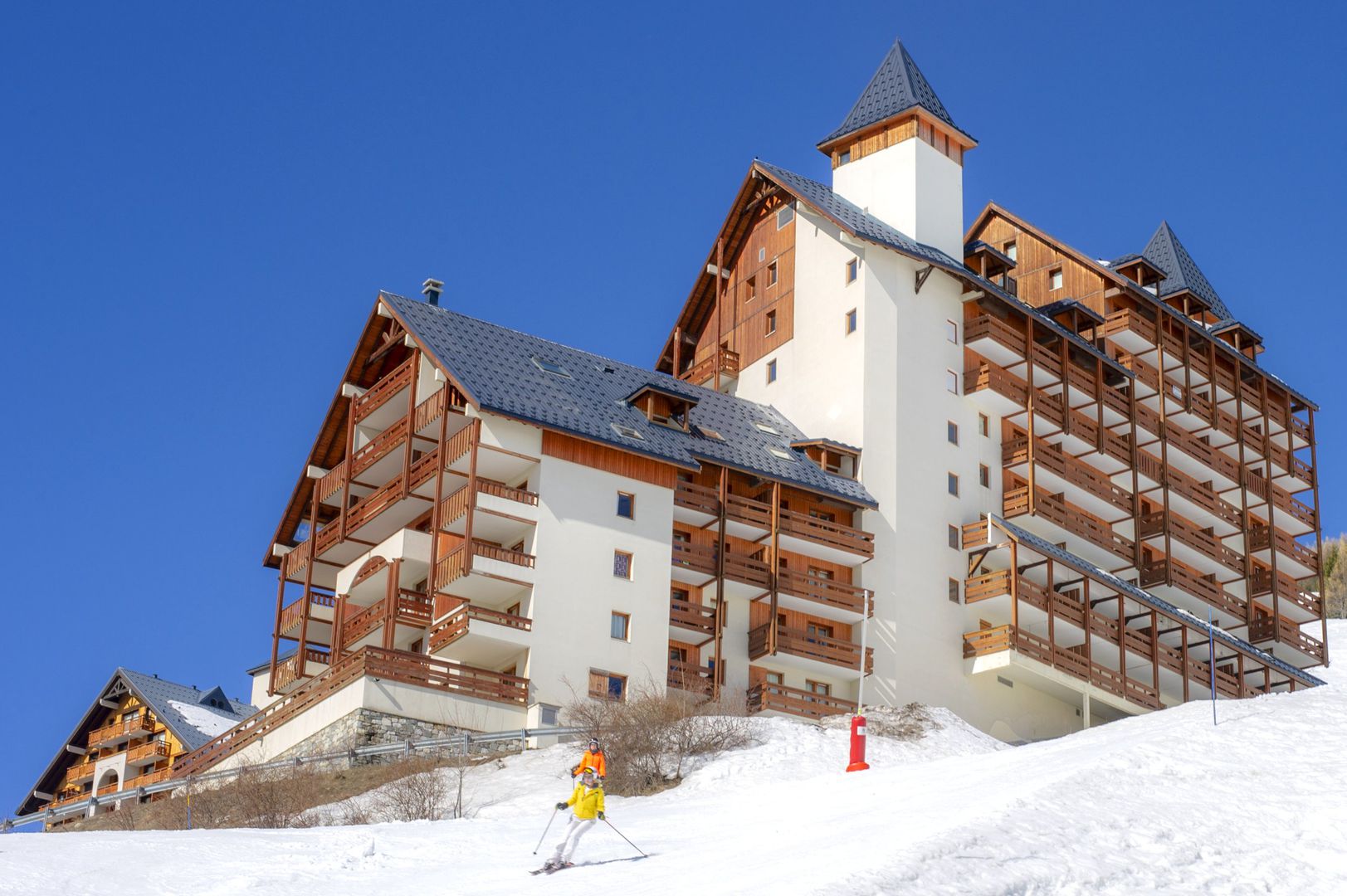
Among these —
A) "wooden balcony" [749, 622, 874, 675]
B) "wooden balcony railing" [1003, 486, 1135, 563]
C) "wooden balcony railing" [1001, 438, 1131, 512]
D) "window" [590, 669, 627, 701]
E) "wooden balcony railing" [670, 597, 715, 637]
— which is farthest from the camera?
"wooden balcony railing" [1001, 438, 1131, 512]

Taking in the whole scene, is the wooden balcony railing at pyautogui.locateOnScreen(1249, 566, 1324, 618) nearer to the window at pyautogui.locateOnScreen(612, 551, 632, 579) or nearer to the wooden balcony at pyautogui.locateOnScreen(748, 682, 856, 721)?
A: the wooden balcony at pyautogui.locateOnScreen(748, 682, 856, 721)

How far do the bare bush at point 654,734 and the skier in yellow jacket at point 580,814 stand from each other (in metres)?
13.3

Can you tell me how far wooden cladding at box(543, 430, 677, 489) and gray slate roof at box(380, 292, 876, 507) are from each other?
0.43m

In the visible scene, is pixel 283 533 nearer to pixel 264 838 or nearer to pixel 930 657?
pixel 930 657

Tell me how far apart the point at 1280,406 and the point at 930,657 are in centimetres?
2928

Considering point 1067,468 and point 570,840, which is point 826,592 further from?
point 570,840

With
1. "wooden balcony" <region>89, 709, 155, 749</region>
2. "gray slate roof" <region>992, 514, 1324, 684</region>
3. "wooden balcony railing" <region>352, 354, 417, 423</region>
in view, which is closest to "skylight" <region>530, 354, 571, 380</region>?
"wooden balcony railing" <region>352, 354, 417, 423</region>

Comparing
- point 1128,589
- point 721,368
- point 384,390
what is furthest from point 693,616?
point 1128,589

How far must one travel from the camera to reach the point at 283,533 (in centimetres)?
6456

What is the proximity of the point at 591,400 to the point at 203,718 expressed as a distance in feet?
94.4

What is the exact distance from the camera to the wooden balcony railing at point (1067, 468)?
6569cm

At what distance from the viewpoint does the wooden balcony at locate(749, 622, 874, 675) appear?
186 ft

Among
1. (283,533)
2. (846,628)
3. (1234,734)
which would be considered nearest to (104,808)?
(283,533)

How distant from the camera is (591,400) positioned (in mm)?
56875
